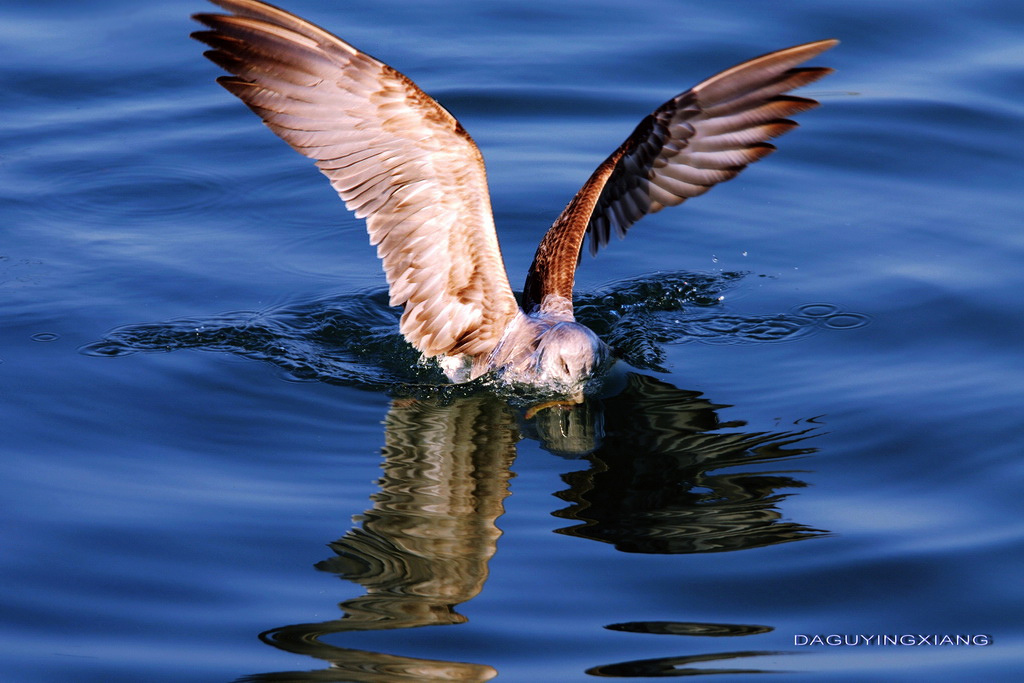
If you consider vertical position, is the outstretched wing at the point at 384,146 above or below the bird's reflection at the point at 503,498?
above

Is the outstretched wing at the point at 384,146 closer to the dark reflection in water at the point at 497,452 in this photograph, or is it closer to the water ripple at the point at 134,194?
the dark reflection in water at the point at 497,452

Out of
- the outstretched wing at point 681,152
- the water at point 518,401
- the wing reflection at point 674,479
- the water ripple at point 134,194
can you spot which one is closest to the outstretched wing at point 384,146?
the outstretched wing at point 681,152

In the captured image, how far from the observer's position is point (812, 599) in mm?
4578

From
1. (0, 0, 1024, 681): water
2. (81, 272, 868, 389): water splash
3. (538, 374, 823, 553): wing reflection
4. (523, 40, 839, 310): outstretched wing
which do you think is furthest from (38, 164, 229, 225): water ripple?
(538, 374, 823, 553): wing reflection

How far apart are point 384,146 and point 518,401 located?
4.65 ft

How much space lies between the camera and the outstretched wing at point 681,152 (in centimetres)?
588

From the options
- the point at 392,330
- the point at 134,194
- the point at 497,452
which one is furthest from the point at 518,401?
the point at 134,194

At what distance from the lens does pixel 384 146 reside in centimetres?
586

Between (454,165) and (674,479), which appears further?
(454,165)

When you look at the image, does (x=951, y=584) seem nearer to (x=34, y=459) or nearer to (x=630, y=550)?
(x=630, y=550)

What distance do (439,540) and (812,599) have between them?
143 cm

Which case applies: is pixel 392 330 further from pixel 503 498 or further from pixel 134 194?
pixel 134 194

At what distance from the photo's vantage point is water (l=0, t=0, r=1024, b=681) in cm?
442

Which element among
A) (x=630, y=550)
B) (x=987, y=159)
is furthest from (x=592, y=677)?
(x=987, y=159)
